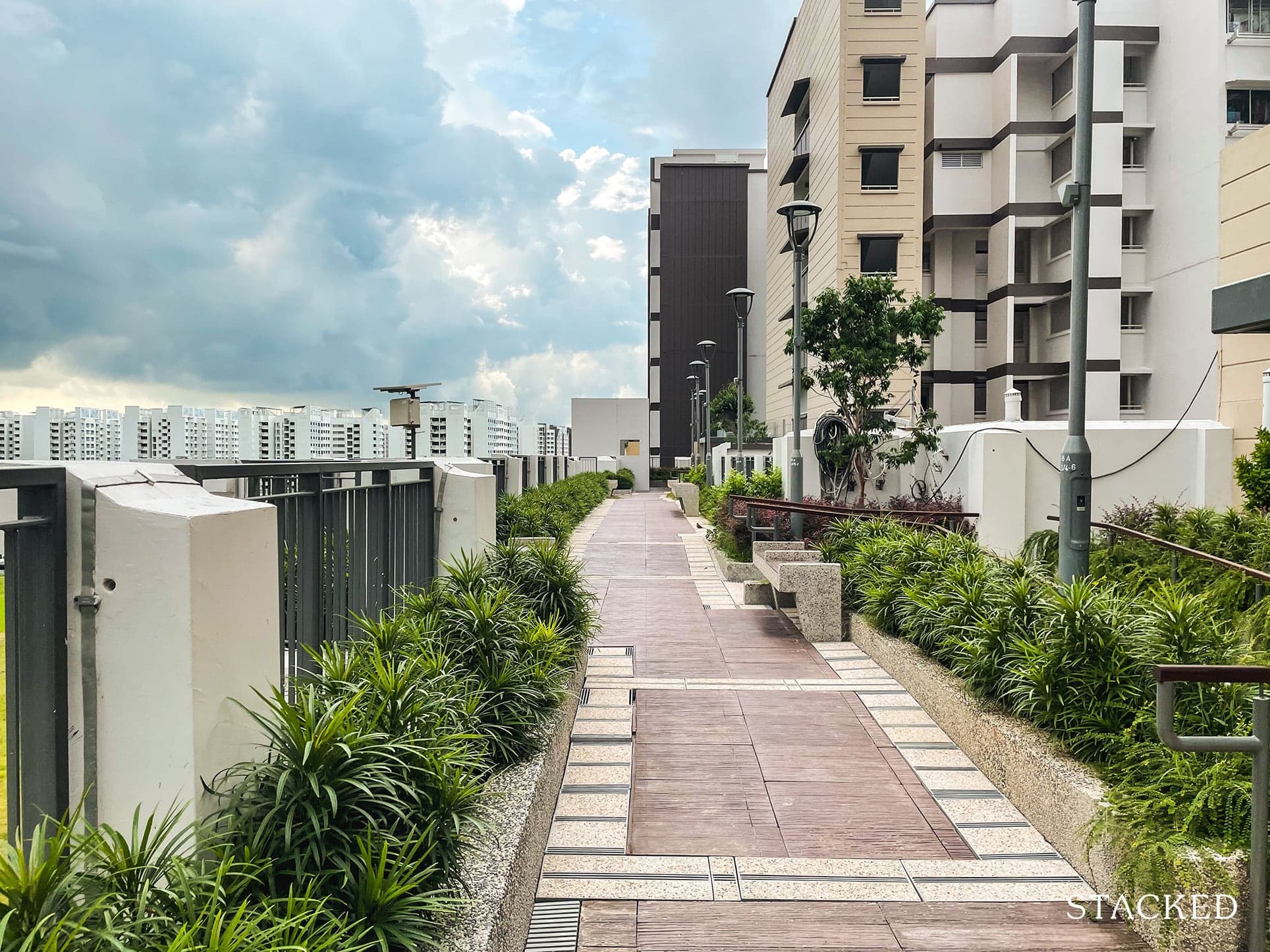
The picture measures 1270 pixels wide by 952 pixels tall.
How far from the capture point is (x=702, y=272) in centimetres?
6412

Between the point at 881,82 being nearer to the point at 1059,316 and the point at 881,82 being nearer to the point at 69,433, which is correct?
the point at 1059,316

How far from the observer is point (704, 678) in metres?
7.62

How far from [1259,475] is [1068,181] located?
19.1 metres

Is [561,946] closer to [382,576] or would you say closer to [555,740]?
[555,740]

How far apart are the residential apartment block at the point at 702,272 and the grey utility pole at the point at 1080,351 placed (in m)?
55.2

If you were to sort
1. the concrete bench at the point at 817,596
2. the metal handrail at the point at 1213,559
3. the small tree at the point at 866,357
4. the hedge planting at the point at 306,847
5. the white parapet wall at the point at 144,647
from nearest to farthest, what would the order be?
the hedge planting at the point at 306,847 → the white parapet wall at the point at 144,647 → the metal handrail at the point at 1213,559 → the concrete bench at the point at 817,596 → the small tree at the point at 866,357

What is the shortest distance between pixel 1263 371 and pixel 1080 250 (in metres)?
7.85

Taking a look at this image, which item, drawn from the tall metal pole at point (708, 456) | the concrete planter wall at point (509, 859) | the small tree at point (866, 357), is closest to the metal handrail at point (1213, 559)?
the concrete planter wall at point (509, 859)

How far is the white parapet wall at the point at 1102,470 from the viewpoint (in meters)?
13.5

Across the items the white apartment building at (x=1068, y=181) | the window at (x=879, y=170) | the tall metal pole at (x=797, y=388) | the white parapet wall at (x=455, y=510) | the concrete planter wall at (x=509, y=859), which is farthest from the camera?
the window at (x=879, y=170)

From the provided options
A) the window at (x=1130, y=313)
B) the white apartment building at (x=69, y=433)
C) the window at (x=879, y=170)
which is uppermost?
the window at (x=879, y=170)

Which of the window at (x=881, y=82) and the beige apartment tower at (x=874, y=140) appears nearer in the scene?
the beige apartment tower at (x=874, y=140)

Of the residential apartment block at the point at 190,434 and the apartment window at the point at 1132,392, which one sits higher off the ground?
the apartment window at the point at 1132,392

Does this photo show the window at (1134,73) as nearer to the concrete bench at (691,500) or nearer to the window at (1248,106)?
the window at (1248,106)
